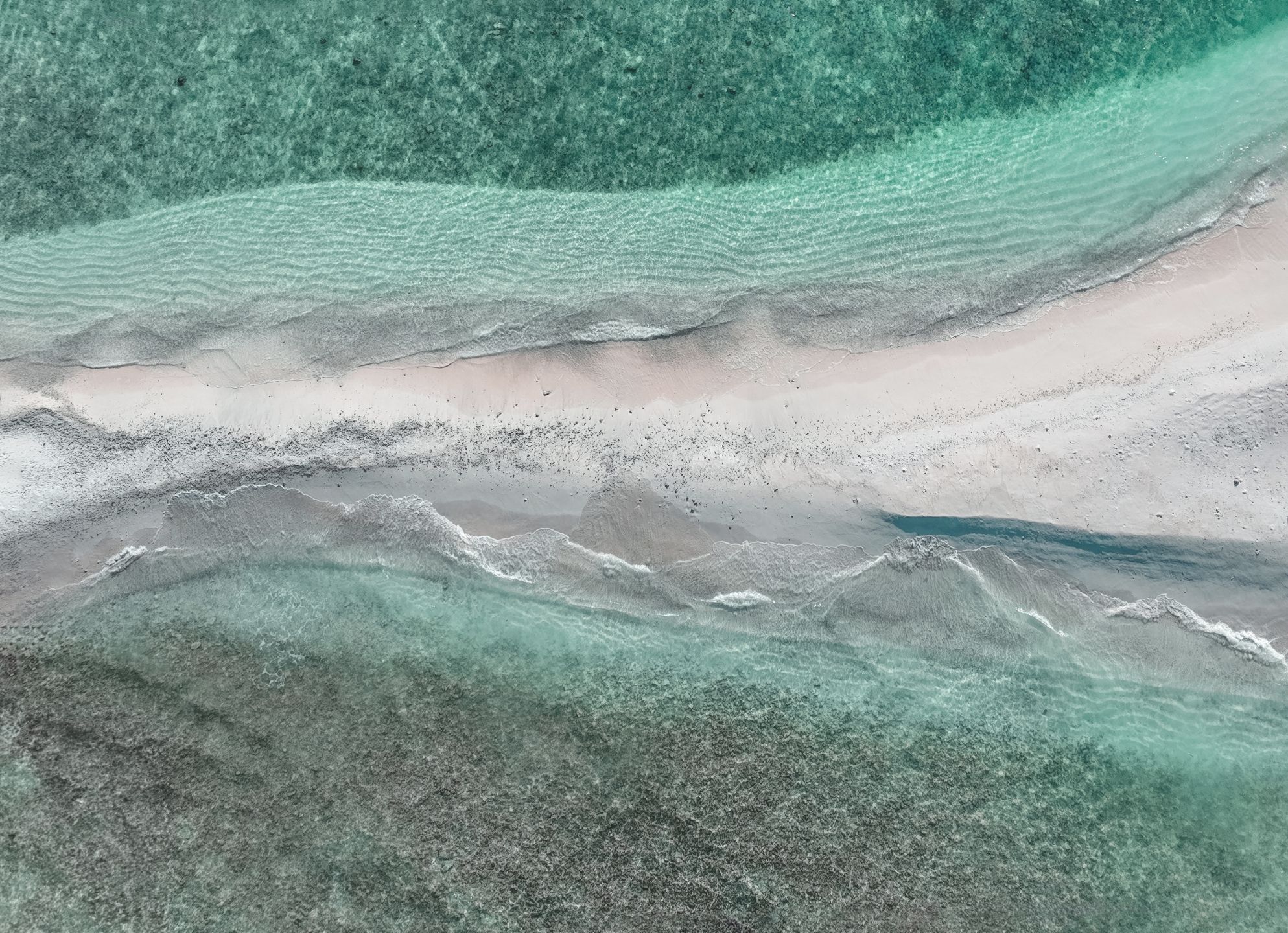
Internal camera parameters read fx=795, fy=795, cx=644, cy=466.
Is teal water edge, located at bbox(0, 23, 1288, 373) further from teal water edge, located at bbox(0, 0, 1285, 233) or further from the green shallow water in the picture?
the green shallow water

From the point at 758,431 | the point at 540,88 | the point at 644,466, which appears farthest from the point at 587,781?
the point at 540,88

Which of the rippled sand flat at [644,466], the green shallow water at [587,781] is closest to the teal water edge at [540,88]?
the rippled sand flat at [644,466]

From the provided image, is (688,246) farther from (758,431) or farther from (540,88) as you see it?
(540,88)

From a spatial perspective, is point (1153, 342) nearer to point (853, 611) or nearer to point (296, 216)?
point (853, 611)

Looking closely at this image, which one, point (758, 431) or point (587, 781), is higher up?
point (758, 431)

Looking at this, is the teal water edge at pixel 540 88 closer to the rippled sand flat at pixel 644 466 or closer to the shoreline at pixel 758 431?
the rippled sand flat at pixel 644 466

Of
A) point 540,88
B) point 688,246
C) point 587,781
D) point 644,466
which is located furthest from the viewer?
point 540,88
